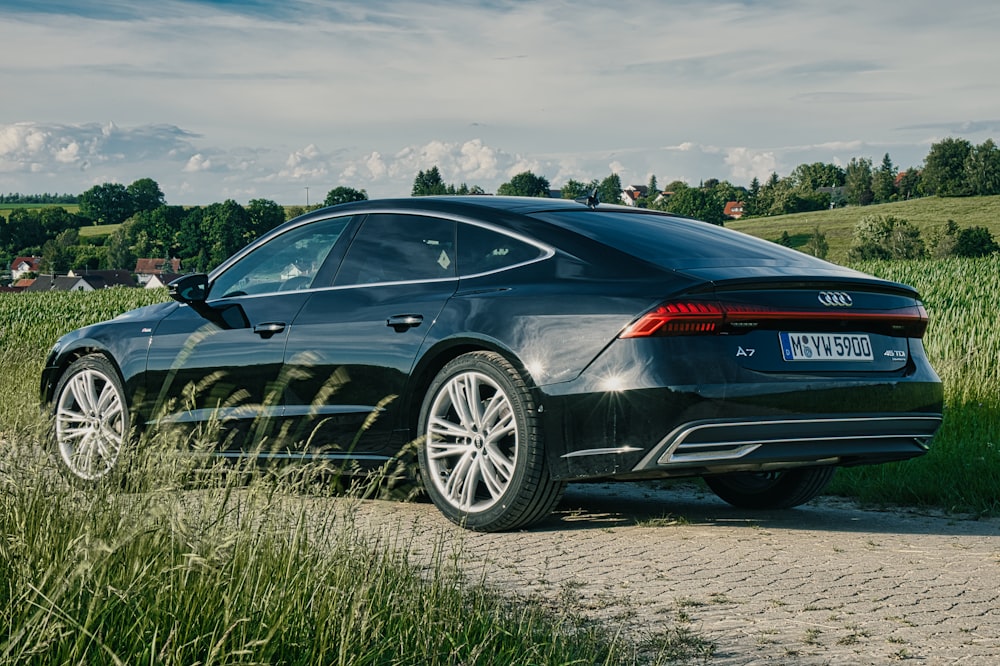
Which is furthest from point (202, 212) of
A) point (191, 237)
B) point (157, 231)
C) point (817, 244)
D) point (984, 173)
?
point (984, 173)

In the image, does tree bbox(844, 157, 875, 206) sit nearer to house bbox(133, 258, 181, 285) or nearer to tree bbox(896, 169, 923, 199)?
tree bbox(896, 169, 923, 199)

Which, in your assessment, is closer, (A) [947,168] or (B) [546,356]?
(B) [546,356]

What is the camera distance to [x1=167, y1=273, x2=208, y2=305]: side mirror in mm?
7541

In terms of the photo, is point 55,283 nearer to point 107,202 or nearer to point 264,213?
point 107,202

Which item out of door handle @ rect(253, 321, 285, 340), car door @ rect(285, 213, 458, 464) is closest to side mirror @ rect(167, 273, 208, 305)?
door handle @ rect(253, 321, 285, 340)

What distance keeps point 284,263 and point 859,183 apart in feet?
633

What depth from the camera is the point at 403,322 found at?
6.41 metres

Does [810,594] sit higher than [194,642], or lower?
lower

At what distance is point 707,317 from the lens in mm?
5508

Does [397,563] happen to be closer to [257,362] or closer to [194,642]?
[194,642]

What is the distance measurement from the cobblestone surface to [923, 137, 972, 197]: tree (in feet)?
471

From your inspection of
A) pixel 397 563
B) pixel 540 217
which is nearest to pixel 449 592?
pixel 397 563

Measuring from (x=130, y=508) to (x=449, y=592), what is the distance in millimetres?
1054

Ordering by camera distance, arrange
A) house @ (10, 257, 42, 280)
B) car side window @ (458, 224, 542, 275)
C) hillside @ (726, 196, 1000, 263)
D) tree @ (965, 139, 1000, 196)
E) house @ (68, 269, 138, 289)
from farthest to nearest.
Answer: tree @ (965, 139, 1000, 196) < house @ (10, 257, 42, 280) < house @ (68, 269, 138, 289) < hillside @ (726, 196, 1000, 263) < car side window @ (458, 224, 542, 275)
